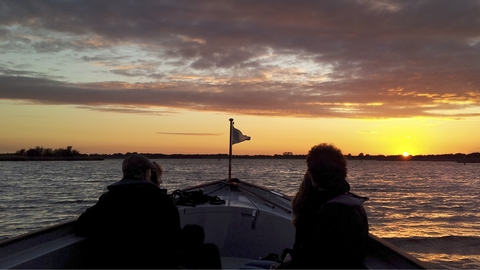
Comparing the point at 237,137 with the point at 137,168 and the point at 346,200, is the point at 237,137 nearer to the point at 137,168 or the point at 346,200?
the point at 137,168

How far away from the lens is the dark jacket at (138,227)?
9.51 ft

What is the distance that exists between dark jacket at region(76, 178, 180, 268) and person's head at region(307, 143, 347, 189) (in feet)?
3.49

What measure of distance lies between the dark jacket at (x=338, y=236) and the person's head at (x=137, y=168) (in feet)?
4.50

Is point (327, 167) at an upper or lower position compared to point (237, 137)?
lower

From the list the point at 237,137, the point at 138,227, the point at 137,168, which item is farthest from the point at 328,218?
the point at 237,137

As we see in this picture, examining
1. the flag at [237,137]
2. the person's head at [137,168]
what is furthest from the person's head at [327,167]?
the flag at [237,137]

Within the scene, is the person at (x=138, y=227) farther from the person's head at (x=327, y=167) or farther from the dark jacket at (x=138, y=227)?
the person's head at (x=327, y=167)

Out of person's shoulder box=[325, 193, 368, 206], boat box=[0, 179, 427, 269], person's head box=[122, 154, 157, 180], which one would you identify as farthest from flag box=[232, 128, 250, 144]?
person's shoulder box=[325, 193, 368, 206]

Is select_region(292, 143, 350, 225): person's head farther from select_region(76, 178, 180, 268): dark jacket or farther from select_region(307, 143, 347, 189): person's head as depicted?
select_region(76, 178, 180, 268): dark jacket

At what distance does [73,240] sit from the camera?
139 inches

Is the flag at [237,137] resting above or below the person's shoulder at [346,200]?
above

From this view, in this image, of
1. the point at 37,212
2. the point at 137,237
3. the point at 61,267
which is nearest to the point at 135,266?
the point at 137,237

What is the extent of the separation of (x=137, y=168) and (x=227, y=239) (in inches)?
114

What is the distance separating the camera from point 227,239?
18.9 feet
